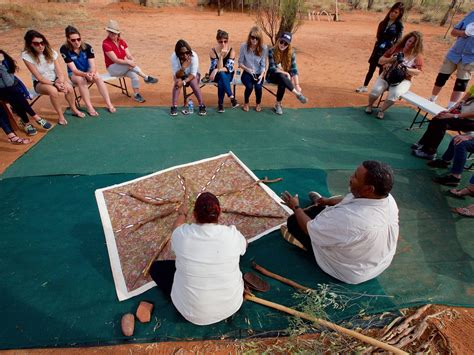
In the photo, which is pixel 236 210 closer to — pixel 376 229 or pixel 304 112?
pixel 376 229

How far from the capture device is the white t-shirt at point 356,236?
6.41 ft

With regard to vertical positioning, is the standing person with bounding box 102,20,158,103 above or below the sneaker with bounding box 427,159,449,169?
above

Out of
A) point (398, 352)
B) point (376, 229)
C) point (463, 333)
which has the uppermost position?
point (376, 229)

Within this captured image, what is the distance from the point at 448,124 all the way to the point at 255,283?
3.47 m

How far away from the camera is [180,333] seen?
2061mm

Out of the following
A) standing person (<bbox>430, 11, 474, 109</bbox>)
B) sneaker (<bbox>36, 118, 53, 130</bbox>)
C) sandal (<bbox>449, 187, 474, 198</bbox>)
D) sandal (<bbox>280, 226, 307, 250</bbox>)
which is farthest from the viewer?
standing person (<bbox>430, 11, 474, 109</bbox>)

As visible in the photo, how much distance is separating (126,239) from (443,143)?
4805mm

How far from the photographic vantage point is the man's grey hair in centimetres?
188

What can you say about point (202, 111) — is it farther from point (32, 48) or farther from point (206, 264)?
point (206, 264)

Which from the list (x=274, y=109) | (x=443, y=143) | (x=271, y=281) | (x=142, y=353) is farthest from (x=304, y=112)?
(x=142, y=353)

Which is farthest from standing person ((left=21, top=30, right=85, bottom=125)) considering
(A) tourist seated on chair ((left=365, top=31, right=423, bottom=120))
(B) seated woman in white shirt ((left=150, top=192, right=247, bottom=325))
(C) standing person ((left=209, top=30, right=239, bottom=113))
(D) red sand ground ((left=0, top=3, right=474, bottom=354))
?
(A) tourist seated on chair ((left=365, top=31, right=423, bottom=120))

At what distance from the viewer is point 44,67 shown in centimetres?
437

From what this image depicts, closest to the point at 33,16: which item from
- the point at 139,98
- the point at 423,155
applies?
the point at 139,98

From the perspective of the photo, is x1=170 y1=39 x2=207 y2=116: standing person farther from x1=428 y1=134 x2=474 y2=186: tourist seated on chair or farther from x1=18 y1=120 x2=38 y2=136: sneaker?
x1=428 y1=134 x2=474 y2=186: tourist seated on chair
